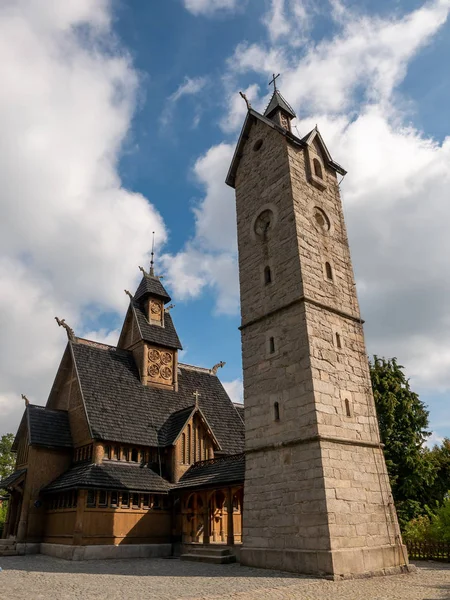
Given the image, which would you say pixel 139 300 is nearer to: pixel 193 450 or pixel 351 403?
pixel 193 450

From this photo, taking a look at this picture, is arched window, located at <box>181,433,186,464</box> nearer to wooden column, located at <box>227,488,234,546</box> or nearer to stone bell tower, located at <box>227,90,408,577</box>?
wooden column, located at <box>227,488,234,546</box>

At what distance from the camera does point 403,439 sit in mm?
27156

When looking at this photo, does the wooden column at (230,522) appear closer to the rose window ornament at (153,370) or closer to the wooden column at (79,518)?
the wooden column at (79,518)

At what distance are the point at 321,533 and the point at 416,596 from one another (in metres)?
3.14

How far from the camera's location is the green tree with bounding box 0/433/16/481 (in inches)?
1801

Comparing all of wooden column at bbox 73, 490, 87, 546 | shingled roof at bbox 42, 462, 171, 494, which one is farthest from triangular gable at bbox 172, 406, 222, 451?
wooden column at bbox 73, 490, 87, 546

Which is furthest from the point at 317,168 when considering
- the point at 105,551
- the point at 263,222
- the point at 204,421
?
the point at 105,551

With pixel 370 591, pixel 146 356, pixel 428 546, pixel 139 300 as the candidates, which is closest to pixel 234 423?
pixel 146 356

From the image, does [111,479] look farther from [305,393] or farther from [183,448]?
[305,393]

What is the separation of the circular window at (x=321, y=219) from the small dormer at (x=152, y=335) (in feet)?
43.4

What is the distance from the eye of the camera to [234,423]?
2803cm

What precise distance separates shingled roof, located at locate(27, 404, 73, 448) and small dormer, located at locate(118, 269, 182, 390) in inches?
187

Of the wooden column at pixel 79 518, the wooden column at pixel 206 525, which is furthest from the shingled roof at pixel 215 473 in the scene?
the wooden column at pixel 79 518

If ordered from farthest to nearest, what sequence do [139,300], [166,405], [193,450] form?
[139,300] < [166,405] < [193,450]
